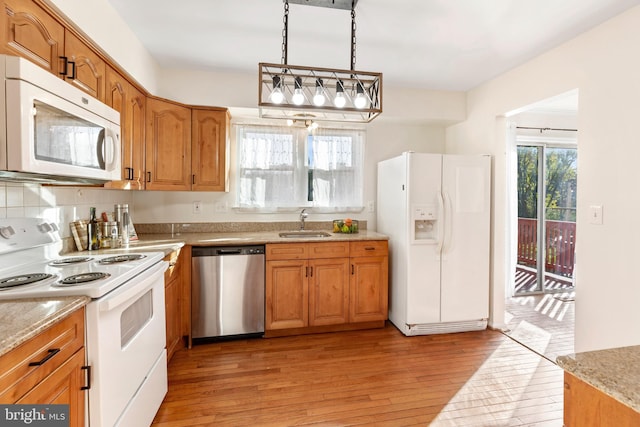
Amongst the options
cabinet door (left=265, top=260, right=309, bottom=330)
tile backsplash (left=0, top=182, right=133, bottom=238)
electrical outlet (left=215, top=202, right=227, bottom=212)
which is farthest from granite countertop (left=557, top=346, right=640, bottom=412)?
electrical outlet (left=215, top=202, right=227, bottom=212)

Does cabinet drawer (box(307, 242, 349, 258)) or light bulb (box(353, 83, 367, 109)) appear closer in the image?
light bulb (box(353, 83, 367, 109))

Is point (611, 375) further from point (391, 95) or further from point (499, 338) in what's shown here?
point (391, 95)

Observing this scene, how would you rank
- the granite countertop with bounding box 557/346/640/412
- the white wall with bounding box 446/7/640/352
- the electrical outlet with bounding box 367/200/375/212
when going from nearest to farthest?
the granite countertop with bounding box 557/346/640/412, the white wall with bounding box 446/7/640/352, the electrical outlet with bounding box 367/200/375/212

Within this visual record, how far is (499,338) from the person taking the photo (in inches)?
114

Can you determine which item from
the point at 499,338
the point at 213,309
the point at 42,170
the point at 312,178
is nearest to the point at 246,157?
the point at 312,178

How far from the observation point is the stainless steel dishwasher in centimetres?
266

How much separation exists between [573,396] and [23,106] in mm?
1924

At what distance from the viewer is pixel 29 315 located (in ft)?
3.27

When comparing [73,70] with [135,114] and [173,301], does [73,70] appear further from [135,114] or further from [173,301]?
[173,301]

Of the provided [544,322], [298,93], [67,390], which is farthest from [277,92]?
[544,322]

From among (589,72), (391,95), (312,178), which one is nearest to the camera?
(589,72)

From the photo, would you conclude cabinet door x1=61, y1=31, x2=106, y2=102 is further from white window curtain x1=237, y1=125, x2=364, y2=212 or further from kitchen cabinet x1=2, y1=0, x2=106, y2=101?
white window curtain x1=237, y1=125, x2=364, y2=212

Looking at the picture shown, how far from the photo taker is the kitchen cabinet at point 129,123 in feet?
6.75

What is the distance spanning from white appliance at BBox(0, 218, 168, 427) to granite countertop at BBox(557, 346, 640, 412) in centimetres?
154
